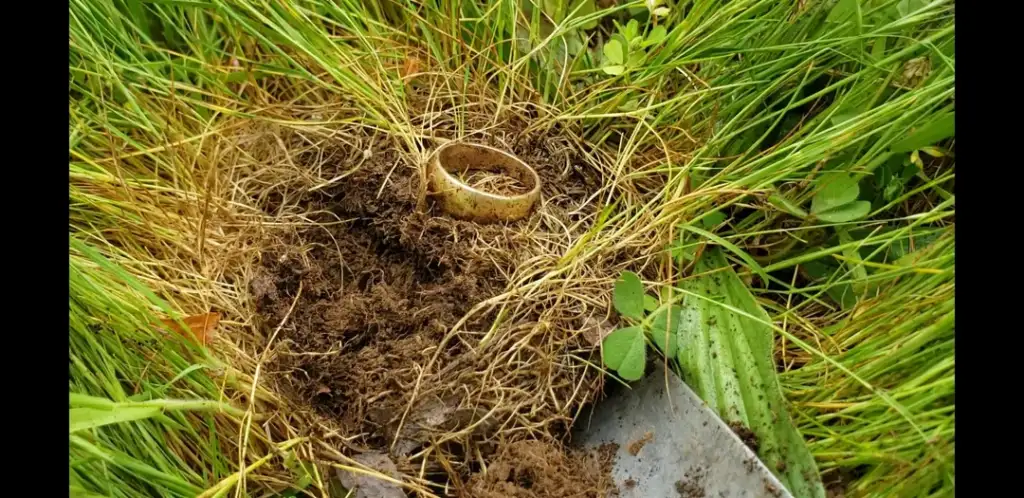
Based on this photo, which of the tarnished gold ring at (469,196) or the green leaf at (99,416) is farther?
the tarnished gold ring at (469,196)

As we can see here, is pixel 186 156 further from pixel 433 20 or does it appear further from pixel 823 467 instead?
pixel 823 467

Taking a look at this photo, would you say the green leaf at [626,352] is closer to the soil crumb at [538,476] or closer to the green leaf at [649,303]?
the green leaf at [649,303]

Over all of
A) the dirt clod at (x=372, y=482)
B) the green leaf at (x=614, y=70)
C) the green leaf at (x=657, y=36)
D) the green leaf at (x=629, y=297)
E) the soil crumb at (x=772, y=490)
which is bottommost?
the soil crumb at (x=772, y=490)

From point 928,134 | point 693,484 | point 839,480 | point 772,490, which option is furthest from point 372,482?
point 928,134

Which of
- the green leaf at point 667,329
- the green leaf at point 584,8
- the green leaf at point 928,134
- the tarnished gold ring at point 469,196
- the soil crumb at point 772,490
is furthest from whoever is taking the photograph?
the green leaf at point 584,8

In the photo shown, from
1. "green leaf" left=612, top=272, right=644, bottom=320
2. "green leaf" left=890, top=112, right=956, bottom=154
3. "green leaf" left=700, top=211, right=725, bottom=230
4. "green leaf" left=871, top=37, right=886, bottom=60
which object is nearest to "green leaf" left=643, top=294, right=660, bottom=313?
"green leaf" left=612, top=272, right=644, bottom=320

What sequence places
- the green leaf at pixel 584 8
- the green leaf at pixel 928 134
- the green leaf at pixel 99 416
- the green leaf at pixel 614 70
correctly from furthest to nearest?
the green leaf at pixel 584 8 < the green leaf at pixel 614 70 < the green leaf at pixel 928 134 < the green leaf at pixel 99 416

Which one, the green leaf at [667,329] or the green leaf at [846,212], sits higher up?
the green leaf at [846,212]

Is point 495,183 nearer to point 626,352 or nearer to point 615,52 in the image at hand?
point 615,52

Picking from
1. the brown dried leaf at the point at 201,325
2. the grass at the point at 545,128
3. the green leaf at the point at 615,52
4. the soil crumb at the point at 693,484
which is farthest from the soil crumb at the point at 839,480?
the brown dried leaf at the point at 201,325
